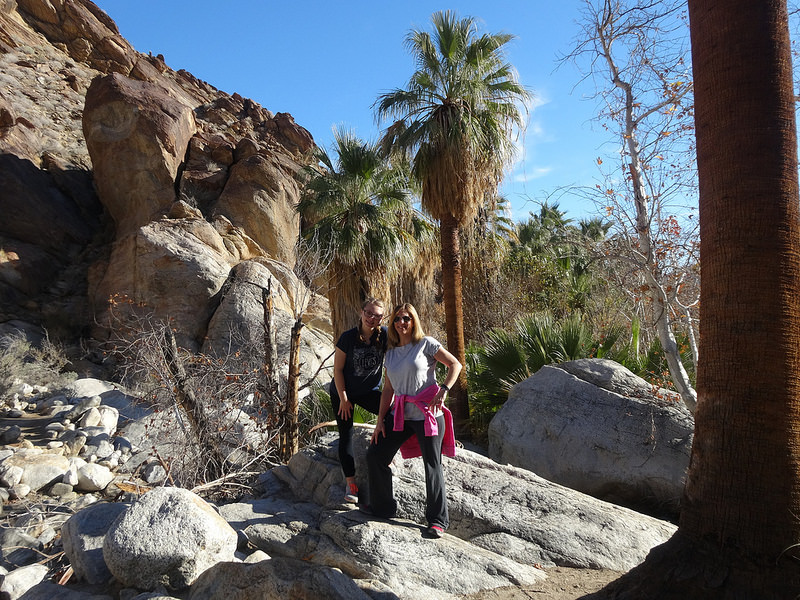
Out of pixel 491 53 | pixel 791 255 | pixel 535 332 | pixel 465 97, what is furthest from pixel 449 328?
pixel 791 255

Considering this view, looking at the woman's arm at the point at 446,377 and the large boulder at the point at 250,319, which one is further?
the large boulder at the point at 250,319

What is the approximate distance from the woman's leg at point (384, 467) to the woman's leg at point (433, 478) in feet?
0.57

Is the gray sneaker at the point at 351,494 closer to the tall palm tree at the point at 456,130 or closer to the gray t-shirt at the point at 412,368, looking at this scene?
the gray t-shirt at the point at 412,368

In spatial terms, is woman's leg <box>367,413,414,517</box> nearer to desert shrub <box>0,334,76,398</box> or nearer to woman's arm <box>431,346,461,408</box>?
woman's arm <box>431,346,461,408</box>

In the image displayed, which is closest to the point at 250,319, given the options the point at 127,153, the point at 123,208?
the point at 123,208

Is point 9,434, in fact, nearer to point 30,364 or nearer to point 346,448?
point 30,364

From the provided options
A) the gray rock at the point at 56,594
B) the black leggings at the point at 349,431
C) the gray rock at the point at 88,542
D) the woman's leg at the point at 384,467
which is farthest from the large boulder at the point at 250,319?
the gray rock at the point at 56,594

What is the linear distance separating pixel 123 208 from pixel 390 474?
665 inches

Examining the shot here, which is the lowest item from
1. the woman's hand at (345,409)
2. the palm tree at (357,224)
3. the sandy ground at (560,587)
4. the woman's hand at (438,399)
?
the sandy ground at (560,587)

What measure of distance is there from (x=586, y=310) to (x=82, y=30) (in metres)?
26.3

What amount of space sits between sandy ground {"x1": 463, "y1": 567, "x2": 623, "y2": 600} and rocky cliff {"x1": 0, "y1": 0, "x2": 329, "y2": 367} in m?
8.63

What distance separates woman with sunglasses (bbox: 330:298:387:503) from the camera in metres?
4.99

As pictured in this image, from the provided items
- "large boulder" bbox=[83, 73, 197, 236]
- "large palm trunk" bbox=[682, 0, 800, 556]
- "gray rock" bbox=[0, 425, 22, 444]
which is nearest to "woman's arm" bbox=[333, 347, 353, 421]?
"large palm trunk" bbox=[682, 0, 800, 556]

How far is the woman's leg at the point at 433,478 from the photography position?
14.5 ft
